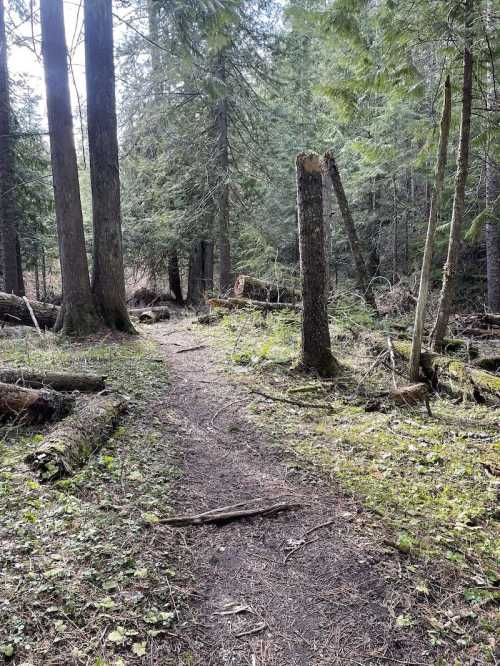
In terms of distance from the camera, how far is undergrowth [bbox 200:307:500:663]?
2.76 m

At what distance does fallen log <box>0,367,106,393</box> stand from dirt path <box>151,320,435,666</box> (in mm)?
1565

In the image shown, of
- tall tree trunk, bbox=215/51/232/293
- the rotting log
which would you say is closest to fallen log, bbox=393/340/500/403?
the rotting log

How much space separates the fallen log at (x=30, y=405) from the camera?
4.37 meters

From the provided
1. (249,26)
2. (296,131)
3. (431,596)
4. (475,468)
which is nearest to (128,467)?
(431,596)

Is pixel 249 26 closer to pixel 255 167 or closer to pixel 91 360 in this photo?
pixel 255 167

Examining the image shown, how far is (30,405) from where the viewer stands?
4.44m

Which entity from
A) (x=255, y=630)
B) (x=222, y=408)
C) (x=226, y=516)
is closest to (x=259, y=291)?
(x=222, y=408)

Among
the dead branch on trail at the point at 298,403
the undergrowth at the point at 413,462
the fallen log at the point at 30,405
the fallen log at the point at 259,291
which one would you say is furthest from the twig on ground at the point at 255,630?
the fallen log at the point at 259,291

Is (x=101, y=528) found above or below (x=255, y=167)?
below

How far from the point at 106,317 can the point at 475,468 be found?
23.5 feet

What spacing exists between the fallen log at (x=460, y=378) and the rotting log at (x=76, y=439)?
15.7ft

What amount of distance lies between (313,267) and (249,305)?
4994 mm

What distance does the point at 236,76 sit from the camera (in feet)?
42.2

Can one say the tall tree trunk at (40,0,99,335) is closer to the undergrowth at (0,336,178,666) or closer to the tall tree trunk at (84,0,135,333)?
the tall tree trunk at (84,0,135,333)
